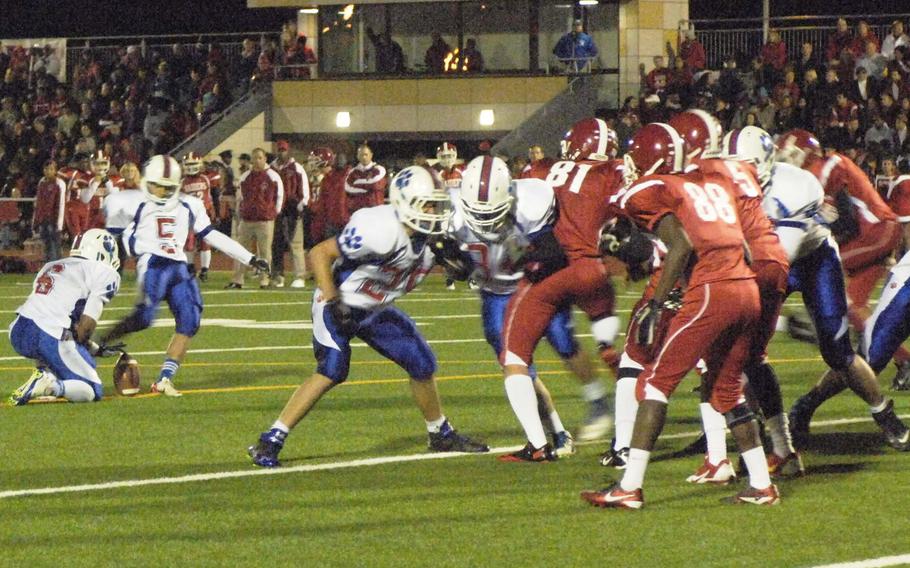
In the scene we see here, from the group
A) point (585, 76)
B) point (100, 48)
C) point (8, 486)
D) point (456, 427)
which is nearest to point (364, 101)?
point (585, 76)

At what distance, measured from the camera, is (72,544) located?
6066 millimetres

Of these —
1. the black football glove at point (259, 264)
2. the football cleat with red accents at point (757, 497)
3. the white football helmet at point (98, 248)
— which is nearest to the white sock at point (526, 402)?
the football cleat with red accents at point (757, 497)

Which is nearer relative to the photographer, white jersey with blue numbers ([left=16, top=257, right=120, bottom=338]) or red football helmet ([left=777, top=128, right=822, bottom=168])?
red football helmet ([left=777, top=128, right=822, bottom=168])

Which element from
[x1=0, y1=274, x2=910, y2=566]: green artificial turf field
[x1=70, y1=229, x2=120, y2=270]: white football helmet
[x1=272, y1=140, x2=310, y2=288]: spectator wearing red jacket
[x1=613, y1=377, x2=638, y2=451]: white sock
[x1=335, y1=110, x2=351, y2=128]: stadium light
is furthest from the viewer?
[x1=335, y1=110, x2=351, y2=128]: stadium light

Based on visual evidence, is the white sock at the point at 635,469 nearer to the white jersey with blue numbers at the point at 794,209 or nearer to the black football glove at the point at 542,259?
the black football glove at the point at 542,259

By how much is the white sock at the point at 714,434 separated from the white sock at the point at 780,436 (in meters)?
0.33

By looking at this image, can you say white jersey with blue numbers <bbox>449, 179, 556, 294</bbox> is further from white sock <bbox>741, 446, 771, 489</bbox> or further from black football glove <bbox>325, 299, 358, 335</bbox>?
white sock <bbox>741, 446, 771, 489</bbox>

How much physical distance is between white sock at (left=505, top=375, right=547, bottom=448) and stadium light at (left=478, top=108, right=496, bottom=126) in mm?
19841

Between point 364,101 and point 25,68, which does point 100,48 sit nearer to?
point 25,68

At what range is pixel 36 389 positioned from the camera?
1020 cm

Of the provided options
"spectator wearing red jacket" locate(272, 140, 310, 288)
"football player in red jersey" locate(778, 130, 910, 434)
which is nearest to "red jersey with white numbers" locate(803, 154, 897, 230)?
"football player in red jersey" locate(778, 130, 910, 434)

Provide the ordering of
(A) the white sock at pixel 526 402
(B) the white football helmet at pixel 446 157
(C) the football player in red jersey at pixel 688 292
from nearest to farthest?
1. (C) the football player in red jersey at pixel 688 292
2. (A) the white sock at pixel 526 402
3. (B) the white football helmet at pixel 446 157

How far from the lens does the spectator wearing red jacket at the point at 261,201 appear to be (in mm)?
19984

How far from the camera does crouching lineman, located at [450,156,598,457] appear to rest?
24.5 feet
